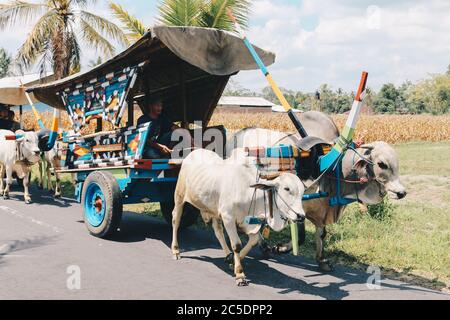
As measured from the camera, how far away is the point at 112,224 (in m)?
7.23

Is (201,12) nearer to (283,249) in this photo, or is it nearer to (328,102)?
(283,249)

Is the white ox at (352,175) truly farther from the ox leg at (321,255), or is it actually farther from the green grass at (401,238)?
the green grass at (401,238)

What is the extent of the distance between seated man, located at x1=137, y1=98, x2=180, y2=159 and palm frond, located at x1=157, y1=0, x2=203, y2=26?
6.78 metres

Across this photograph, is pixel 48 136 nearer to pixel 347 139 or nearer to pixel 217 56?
pixel 217 56

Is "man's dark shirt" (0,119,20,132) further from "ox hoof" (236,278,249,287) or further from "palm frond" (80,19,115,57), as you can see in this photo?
"ox hoof" (236,278,249,287)

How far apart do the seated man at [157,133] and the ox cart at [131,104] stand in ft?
0.52

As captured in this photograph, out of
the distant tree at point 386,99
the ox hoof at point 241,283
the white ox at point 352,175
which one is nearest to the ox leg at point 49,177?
the white ox at point 352,175

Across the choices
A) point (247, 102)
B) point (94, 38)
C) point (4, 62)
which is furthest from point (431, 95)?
point (94, 38)

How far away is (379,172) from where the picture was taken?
546cm

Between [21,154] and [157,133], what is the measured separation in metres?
5.32

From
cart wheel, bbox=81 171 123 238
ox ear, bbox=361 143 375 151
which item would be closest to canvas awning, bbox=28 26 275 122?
cart wheel, bbox=81 171 123 238

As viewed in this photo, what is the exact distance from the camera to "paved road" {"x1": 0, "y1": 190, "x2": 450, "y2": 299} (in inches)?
205

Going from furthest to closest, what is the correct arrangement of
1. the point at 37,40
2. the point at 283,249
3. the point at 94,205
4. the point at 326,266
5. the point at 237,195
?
the point at 37,40 → the point at 94,205 → the point at 283,249 → the point at 326,266 → the point at 237,195
